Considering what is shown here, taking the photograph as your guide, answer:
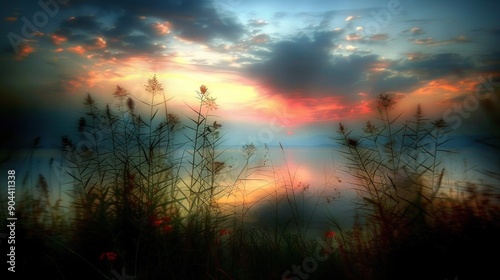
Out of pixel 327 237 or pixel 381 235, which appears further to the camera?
pixel 327 237

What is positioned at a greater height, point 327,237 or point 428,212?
point 428,212

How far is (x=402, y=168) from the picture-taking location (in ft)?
13.6

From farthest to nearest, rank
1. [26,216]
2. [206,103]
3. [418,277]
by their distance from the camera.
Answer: [26,216] → [206,103] → [418,277]

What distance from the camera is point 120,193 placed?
371 cm

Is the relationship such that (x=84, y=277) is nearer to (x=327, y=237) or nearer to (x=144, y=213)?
(x=144, y=213)

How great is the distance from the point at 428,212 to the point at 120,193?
307cm

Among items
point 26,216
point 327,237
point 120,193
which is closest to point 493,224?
point 327,237

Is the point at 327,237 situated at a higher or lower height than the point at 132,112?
lower

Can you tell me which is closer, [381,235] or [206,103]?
[381,235]

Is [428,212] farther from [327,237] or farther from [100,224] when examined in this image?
[100,224]

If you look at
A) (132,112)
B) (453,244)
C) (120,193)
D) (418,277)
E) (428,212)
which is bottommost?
(418,277)

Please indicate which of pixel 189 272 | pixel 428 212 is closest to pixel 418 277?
pixel 428 212

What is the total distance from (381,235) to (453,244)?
25.1 inches

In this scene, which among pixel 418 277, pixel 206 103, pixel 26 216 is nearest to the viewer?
pixel 418 277
